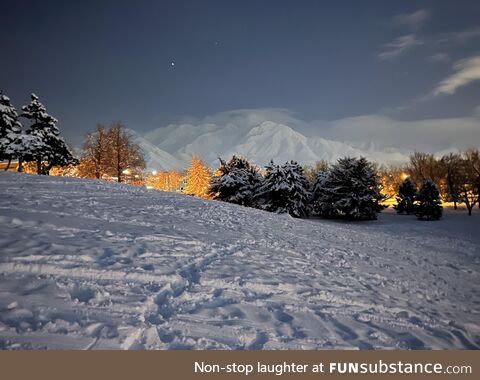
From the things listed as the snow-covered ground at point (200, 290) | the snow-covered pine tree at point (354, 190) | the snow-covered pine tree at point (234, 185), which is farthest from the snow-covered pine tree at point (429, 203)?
the snow-covered ground at point (200, 290)

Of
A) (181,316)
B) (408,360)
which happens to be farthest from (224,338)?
(408,360)

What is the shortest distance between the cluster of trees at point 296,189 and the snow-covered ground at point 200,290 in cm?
2139

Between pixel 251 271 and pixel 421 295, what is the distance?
4.37 meters

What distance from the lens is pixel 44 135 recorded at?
105ft

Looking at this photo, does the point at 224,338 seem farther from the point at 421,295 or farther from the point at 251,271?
the point at 421,295

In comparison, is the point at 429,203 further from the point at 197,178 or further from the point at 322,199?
the point at 197,178

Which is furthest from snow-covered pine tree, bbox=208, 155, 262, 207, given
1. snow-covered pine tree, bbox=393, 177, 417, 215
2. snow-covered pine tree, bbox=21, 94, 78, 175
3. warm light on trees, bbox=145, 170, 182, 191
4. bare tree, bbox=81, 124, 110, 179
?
warm light on trees, bbox=145, 170, 182, 191

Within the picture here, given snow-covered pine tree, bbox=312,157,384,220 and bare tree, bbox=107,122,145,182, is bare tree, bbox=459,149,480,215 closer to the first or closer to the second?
snow-covered pine tree, bbox=312,157,384,220

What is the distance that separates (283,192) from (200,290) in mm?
27139

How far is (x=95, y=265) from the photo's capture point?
567cm

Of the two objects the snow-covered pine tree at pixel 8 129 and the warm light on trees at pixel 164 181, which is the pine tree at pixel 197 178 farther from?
the warm light on trees at pixel 164 181

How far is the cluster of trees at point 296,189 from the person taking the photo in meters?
32.0

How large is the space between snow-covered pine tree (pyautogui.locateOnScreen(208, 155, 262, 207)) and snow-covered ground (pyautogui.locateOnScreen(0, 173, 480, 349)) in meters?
23.1

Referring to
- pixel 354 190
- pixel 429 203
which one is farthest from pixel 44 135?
pixel 429 203
